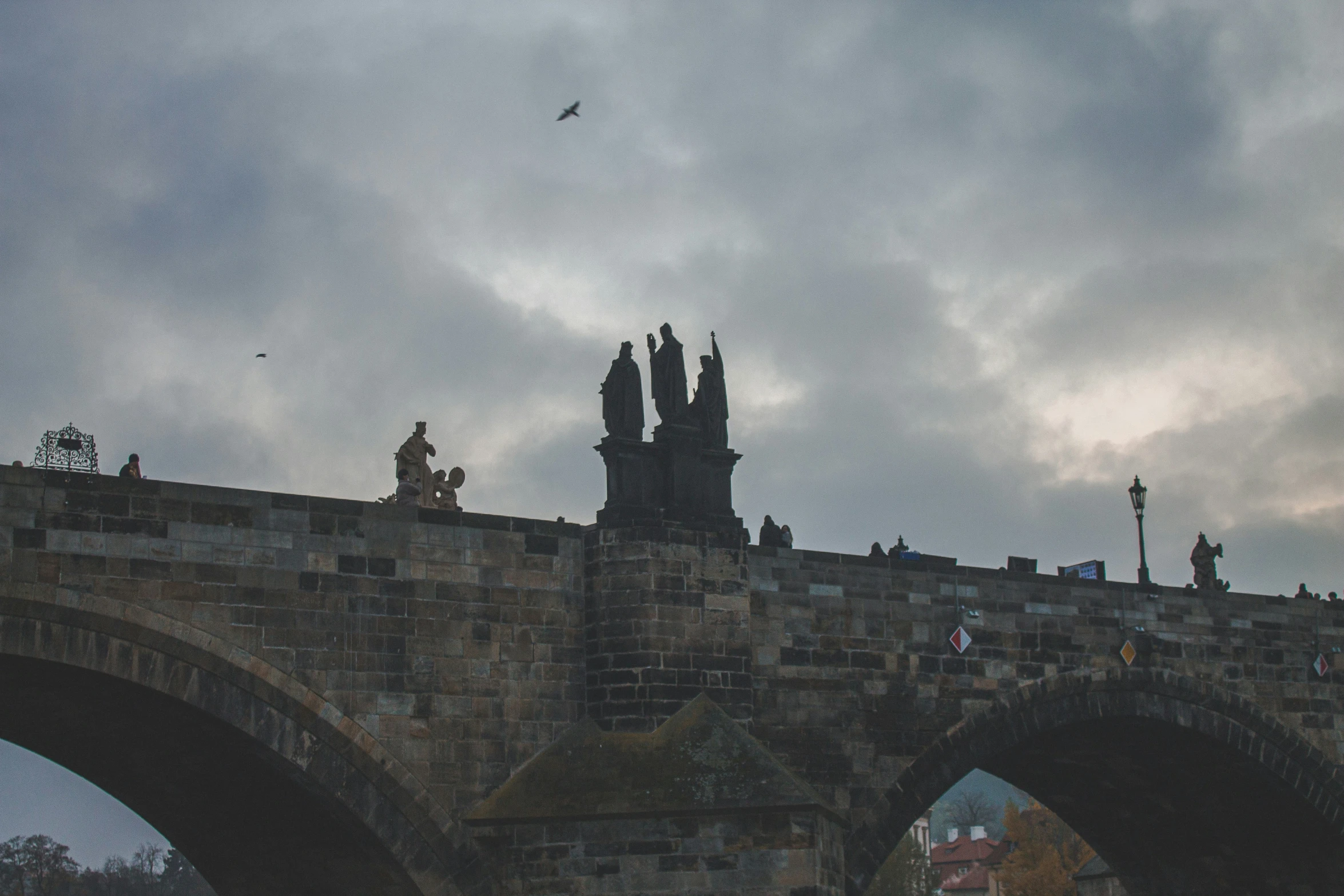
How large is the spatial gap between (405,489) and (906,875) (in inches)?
2288

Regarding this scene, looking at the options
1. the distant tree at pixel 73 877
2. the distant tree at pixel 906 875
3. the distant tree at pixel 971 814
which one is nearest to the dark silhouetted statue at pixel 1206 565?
the distant tree at pixel 906 875

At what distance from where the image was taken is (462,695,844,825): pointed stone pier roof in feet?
63.6

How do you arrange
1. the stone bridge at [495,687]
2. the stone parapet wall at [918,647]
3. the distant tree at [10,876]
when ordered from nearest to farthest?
the stone bridge at [495,687]
the stone parapet wall at [918,647]
the distant tree at [10,876]

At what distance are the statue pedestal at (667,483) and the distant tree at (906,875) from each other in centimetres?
5295

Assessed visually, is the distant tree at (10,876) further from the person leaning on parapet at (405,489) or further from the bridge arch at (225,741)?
the person leaning on parapet at (405,489)

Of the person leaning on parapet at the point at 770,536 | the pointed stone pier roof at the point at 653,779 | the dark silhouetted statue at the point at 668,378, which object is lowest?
the pointed stone pier roof at the point at 653,779

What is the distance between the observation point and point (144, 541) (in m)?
18.5

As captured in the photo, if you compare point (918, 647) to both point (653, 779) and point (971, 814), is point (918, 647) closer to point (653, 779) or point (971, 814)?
point (653, 779)

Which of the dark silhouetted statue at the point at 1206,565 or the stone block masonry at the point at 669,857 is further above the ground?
the dark silhouetted statue at the point at 1206,565

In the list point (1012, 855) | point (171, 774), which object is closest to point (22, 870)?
point (1012, 855)

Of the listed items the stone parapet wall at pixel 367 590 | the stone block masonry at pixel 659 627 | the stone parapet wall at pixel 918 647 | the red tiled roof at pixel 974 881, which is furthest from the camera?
the red tiled roof at pixel 974 881

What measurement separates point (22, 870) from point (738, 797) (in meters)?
88.0

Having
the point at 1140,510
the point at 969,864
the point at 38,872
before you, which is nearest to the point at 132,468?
the point at 1140,510

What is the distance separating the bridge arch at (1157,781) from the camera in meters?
25.0
